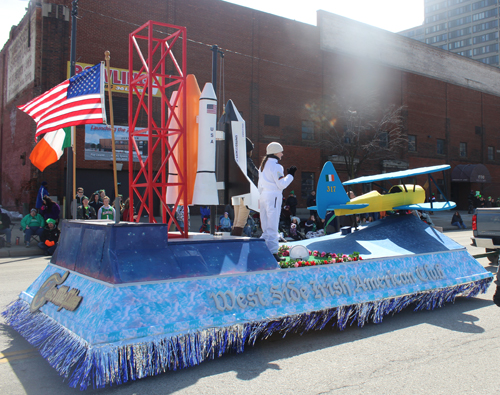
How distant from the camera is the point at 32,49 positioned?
73.6ft

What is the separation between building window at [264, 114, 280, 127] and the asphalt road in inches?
965

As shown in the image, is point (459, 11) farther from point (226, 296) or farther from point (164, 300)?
point (164, 300)

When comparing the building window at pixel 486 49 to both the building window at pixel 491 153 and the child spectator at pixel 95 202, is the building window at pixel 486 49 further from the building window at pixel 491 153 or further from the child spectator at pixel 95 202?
the child spectator at pixel 95 202

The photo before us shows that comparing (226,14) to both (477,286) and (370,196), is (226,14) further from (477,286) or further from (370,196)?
(477,286)

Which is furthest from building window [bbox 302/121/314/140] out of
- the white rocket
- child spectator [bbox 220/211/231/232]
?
the white rocket

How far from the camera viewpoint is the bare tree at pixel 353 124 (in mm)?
30969

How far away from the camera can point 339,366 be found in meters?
4.10

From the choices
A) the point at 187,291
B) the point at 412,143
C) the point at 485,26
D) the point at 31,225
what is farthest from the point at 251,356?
the point at 485,26

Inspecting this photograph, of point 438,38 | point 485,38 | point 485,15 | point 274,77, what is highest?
point 485,15

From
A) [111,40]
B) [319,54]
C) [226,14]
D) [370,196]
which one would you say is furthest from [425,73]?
[370,196]

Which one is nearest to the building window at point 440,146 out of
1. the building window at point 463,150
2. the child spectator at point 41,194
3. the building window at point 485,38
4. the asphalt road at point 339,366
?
the building window at point 463,150

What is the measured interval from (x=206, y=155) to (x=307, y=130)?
26368 millimetres

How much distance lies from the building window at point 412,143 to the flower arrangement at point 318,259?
34031 millimetres

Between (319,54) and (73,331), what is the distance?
1213 inches
